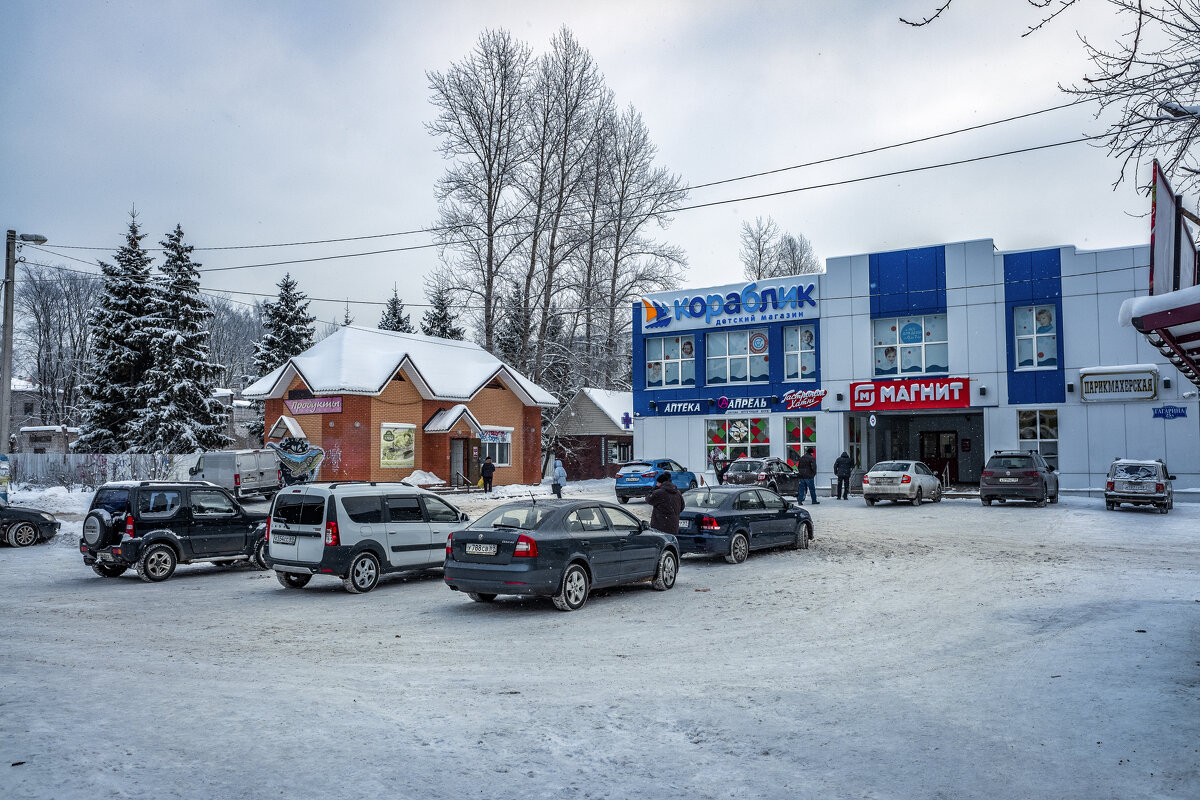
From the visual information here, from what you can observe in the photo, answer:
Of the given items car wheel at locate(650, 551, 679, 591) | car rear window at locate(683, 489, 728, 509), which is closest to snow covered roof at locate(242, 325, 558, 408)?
car rear window at locate(683, 489, 728, 509)

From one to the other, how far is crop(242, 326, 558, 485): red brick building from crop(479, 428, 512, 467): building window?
6cm

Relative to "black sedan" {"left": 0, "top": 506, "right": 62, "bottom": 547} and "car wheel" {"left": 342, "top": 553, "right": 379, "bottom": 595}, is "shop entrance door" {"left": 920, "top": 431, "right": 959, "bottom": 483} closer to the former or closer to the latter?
"car wheel" {"left": 342, "top": 553, "right": 379, "bottom": 595}

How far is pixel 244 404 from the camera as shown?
6812 cm

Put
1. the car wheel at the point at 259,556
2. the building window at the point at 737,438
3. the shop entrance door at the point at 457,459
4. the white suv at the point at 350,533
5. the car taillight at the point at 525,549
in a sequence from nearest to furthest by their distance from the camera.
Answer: the car taillight at the point at 525,549 < the white suv at the point at 350,533 < the car wheel at the point at 259,556 < the building window at the point at 737,438 < the shop entrance door at the point at 457,459

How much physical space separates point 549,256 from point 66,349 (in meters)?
40.6

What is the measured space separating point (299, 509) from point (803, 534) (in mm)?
10104

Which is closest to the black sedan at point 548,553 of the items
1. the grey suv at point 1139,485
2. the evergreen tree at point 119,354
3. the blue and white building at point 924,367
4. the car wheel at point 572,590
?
the car wheel at point 572,590

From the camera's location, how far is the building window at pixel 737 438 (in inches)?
1593

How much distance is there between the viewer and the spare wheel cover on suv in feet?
48.4

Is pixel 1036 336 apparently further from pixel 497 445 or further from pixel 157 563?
pixel 157 563

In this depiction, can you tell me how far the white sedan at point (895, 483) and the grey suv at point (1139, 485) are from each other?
17.9 ft

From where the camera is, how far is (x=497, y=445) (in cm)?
4384

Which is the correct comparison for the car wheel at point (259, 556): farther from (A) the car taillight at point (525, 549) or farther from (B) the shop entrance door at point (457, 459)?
(B) the shop entrance door at point (457, 459)

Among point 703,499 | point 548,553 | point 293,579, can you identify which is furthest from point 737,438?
point 548,553
